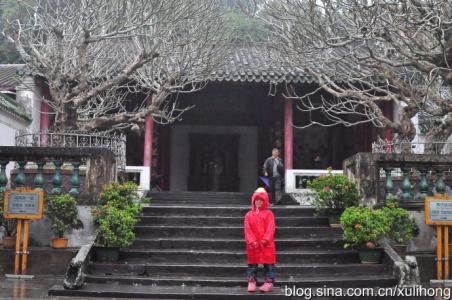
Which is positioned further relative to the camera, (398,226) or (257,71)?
(257,71)

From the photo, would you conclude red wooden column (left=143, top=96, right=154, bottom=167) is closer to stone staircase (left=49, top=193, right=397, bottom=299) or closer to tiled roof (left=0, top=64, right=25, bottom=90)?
tiled roof (left=0, top=64, right=25, bottom=90)

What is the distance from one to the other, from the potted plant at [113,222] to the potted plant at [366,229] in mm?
2967

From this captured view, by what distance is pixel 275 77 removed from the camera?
48.3 ft

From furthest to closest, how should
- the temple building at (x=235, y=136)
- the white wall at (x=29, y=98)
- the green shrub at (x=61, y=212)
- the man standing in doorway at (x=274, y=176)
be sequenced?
the temple building at (x=235, y=136) < the white wall at (x=29, y=98) < the man standing in doorway at (x=274, y=176) < the green shrub at (x=61, y=212)

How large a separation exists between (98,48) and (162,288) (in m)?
7.91

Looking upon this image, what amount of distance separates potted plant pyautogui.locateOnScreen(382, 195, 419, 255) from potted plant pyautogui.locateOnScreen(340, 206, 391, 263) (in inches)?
4.9

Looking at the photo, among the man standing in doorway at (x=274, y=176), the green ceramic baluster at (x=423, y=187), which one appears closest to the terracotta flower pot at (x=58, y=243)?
the man standing in doorway at (x=274, y=176)

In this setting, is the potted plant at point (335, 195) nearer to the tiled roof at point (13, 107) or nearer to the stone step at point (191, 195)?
the stone step at point (191, 195)

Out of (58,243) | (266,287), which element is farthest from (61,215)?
(266,287)

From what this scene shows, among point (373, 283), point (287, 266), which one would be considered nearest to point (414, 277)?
point (373, 283)

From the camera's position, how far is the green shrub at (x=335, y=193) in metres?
8.88

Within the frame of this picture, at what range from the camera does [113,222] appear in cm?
763

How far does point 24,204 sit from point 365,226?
466 cm

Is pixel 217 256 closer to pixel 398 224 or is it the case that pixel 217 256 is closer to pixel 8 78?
pixel 398 224
